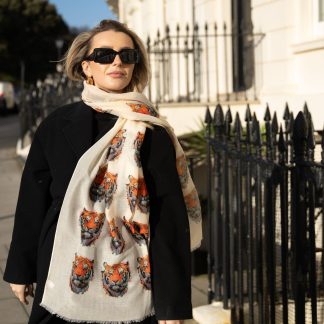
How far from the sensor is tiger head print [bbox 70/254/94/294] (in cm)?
269

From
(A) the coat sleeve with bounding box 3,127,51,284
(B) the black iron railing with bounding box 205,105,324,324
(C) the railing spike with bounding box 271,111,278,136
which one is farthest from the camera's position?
(C) the railing spike with bounding box 271,111,278,136

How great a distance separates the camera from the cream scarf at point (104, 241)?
269 centimetres

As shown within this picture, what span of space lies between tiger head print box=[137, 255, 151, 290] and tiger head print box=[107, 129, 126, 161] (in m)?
0.39

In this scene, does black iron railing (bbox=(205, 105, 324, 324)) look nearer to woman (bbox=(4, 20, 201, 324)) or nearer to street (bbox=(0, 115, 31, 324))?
woman (bbox=(4, 20, 201, 324))

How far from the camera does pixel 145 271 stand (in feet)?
8.91

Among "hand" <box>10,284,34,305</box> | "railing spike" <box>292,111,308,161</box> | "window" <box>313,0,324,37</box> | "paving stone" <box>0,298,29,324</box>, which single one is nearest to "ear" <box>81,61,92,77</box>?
"hand" <box>10,284,34,305</box>

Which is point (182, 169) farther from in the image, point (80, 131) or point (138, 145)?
point (80, 131)

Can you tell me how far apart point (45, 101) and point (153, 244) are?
12.7 m

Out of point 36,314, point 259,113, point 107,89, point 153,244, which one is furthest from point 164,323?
point 259,113

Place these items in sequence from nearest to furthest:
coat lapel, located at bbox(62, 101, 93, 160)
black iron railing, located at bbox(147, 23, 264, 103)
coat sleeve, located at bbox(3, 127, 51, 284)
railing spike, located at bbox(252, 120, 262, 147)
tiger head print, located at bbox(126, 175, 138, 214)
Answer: tiger head print, located at bbox(126, 175, 138, 214) → coat lapel, located at bbox(62, 101, 93, 160) → coat sleeve, located at bbox(3, 127, 51, 284) → railing spike, located at bbox(252, 120, 262, 147) → black iron railing, located at bbox(147, 23, 264, 103)

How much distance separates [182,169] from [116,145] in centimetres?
31

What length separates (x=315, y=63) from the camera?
7.33 metres

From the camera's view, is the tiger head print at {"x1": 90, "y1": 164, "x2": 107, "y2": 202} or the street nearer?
the tiger head print at {"x1": 90, "y1": 164, "x2": 107, "y2": 202}

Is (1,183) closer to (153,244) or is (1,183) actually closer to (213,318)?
(213,318)
